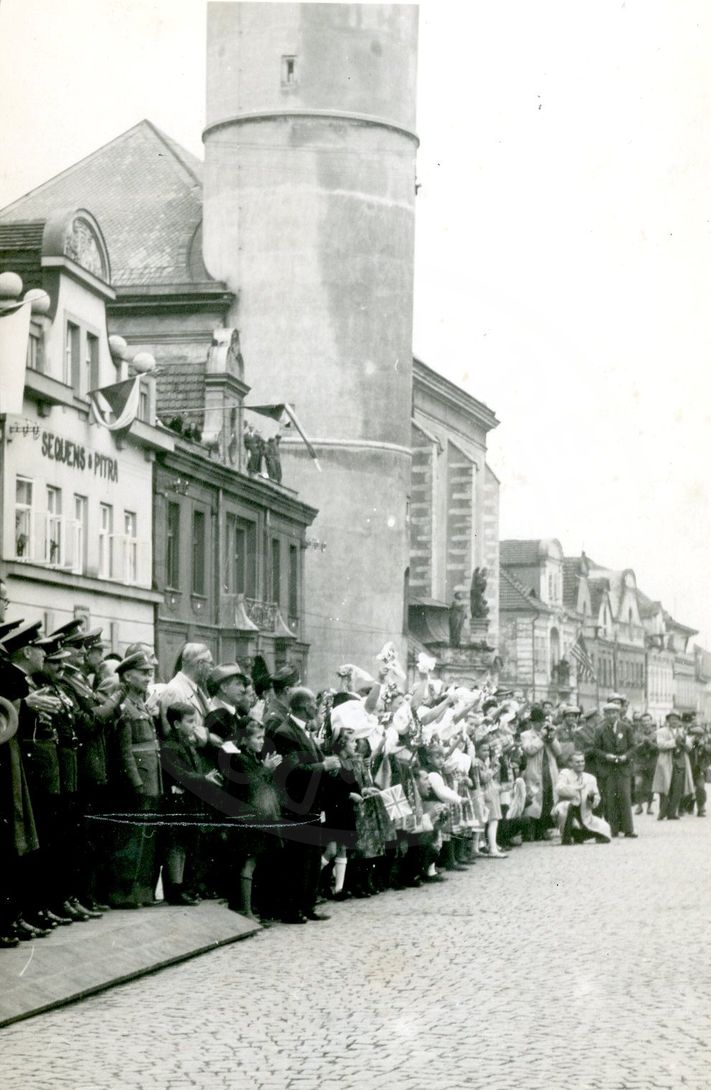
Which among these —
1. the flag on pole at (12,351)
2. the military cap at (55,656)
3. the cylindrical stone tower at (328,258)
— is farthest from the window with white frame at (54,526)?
the military cap at (55,656)

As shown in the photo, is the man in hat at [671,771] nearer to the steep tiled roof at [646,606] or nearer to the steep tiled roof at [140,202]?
the steep tiled roof at [140,202]

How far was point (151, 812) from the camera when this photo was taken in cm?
1304

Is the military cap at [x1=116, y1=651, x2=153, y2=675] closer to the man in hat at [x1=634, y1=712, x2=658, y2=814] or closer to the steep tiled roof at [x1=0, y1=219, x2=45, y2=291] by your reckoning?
the steep tiled roof at [x1=0, y1=219, x2=45, y2=291]

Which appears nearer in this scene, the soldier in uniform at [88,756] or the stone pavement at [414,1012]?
the stone pavement at [414,1012]

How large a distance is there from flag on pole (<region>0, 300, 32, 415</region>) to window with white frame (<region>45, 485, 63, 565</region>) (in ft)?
7.62

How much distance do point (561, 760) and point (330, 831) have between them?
1102cm

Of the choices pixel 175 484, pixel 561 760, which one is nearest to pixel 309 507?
pixel 175 484

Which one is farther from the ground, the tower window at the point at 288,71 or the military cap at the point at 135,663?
the tower window at the point at 288,71

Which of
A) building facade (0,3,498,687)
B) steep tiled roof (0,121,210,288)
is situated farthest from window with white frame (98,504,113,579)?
steep tiled roof (0,121,210,288)

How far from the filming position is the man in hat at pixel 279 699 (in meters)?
14.8

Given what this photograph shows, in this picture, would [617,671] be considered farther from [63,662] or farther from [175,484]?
[63,662]

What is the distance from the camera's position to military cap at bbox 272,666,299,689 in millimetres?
15125

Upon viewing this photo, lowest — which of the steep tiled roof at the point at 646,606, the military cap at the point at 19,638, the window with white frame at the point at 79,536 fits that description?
the military cap at the point at 19,638

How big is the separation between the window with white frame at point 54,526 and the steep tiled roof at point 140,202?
59.8 feet
